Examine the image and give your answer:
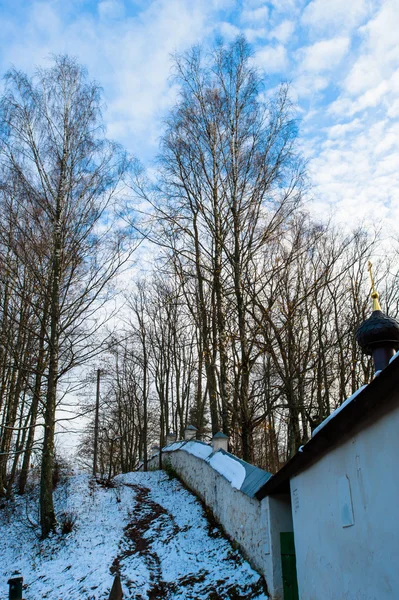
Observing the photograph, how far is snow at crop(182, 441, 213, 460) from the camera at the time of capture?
1265 centimetres

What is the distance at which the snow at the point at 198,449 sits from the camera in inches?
498

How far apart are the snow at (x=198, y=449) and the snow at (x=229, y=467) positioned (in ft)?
2.95

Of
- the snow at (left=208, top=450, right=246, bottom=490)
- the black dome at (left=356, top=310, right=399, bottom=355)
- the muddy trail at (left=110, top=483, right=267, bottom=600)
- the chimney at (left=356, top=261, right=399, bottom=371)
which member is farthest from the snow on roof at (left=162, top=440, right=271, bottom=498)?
the black dome at (left=356, top=310, right=399, bottom=355)

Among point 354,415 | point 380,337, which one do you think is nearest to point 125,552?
point 380,337

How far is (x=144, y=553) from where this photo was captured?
9383 millimetres

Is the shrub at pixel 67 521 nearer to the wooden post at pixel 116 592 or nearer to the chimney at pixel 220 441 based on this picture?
the chimney at pixel 220 441

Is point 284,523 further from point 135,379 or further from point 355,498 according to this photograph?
point 135,379

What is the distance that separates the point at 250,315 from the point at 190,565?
7014 millimetres

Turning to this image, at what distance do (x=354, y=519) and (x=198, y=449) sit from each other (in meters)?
9.99

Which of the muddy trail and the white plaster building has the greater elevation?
the white plaster building

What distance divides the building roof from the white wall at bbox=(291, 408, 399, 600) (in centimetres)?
7

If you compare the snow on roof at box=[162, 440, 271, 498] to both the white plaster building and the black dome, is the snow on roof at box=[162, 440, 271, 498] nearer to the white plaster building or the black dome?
the white plaster building

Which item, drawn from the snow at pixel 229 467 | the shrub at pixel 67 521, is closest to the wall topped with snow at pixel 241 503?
the snow at pixel 229 467

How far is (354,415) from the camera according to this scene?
4.03 meters
